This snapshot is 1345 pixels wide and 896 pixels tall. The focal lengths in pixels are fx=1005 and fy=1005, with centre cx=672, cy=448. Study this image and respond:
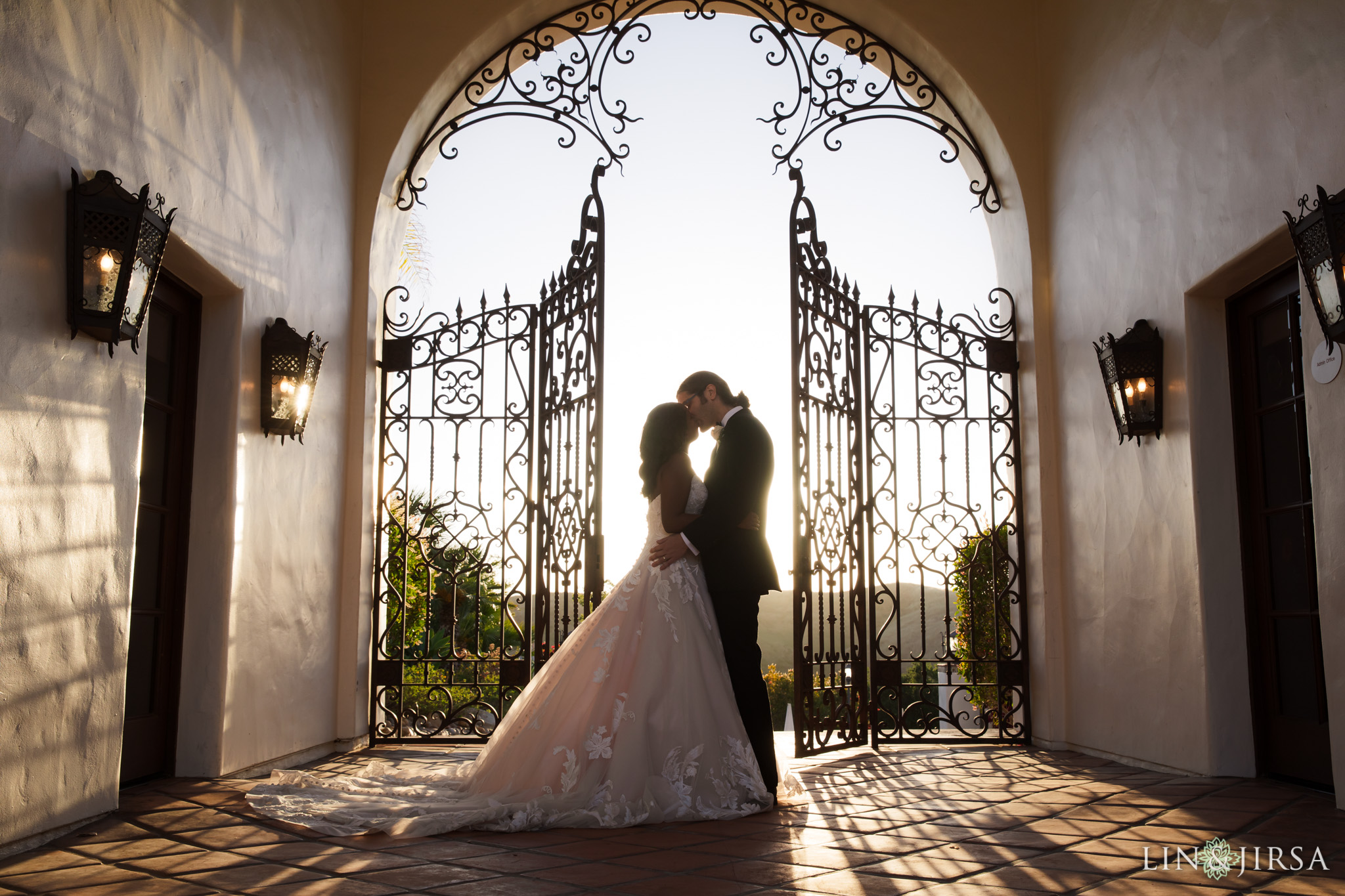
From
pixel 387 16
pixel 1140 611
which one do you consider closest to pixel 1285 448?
A: pixel 1140 611

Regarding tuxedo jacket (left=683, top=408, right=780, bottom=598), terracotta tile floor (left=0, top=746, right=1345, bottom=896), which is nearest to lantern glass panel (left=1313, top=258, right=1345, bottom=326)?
terracotta tile floor (left=0, top=746, right=1345, bottom=896)

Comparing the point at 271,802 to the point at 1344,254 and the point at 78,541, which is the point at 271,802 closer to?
the point at 78,541

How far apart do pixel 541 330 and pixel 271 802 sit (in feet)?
10.6

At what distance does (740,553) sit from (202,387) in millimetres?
2574

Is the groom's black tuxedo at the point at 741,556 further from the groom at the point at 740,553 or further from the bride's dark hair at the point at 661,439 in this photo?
the bride's dark hair at the point at 661,439

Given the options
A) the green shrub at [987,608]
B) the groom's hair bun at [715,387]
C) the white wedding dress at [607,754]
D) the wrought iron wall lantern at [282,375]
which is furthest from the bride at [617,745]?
the green shrub at [987,608]

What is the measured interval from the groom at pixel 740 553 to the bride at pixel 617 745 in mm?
56

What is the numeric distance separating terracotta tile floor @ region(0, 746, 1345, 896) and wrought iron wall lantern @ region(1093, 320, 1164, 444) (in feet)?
5.43

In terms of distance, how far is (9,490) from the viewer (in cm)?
295

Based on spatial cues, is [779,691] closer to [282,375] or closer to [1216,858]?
[282,375]

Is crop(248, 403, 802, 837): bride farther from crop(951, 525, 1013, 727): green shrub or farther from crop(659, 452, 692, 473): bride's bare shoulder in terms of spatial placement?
crop(951, 525, 1013, 727): green shrub

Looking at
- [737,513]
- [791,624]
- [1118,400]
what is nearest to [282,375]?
[737,513]

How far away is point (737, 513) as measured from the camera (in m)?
4.07

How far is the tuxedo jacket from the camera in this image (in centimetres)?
404
